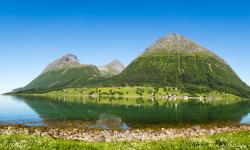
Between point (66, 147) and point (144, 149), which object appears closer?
point (66, 147)

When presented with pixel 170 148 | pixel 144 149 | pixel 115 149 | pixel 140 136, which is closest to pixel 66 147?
pixel 115 149

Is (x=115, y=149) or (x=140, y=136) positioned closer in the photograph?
(x=115, y=149)

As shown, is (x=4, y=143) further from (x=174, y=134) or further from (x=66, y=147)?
(x=174, y=134)

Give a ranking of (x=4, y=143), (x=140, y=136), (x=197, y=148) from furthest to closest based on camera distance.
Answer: (x=140, y=136), (x=197, y=148), (x=4, y=143)

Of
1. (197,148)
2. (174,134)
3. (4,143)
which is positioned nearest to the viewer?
(4,143)

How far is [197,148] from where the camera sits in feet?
77.5

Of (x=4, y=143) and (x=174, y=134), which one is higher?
(x=4, y=143)

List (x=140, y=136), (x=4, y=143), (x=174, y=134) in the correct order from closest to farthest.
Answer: (x=4, y=143), (x=140, y=136), (x=174, y=134)

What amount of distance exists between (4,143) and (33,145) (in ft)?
7.23

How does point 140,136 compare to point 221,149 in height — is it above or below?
below

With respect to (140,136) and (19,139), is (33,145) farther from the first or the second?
(140,136)

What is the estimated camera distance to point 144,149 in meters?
24.3

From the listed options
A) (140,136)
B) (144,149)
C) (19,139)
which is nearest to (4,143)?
(19,139)

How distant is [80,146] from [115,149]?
9.57 ft
